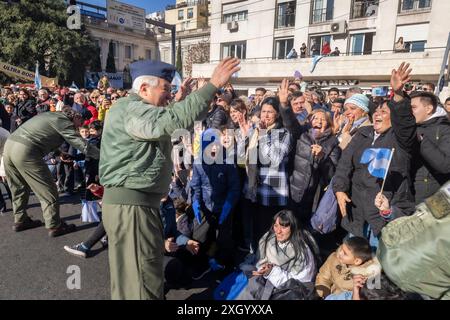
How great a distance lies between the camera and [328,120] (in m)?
3.82

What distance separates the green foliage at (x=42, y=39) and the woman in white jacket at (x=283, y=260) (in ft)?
94.4

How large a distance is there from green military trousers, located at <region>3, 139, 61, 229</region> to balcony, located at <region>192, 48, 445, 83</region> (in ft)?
63.6

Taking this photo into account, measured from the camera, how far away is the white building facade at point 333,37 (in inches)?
742

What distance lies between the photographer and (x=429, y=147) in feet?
8.83

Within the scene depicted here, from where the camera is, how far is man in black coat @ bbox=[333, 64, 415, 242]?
8.44 feet

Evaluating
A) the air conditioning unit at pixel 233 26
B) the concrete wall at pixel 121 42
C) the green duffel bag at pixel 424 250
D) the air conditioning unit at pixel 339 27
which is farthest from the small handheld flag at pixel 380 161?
the concrete wall at pixel 121 42

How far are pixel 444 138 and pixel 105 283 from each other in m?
3.42

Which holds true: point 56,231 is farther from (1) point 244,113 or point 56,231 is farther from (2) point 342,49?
(2) point 342,49

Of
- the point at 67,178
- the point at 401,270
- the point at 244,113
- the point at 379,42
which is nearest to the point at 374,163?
the point at 401,270

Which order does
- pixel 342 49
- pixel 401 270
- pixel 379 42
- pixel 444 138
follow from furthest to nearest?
1. pixel 342 49
2. pixel 379 42
3. pixel 444 138
4. pixel 401 270

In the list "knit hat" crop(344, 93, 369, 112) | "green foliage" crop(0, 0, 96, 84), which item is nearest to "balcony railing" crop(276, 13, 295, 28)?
"green foliage" crop(0, 0, 96, 84)

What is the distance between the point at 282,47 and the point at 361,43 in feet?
21.3

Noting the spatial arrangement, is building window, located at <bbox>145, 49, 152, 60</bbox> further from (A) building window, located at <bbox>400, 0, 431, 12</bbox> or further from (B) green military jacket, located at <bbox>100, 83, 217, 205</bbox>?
(B) green military jacket, located at <bbox>100, 83, 217, 205</bbox>

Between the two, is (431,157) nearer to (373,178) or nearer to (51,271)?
(373,178)
